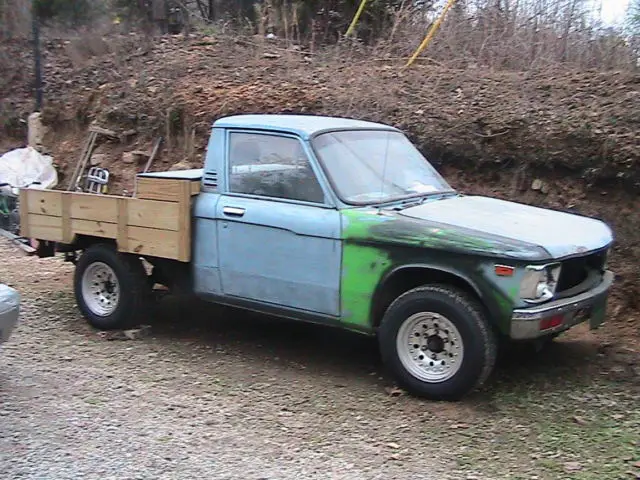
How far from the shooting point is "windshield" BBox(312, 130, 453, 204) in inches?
235

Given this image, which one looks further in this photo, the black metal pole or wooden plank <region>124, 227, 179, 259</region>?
the black metal pole

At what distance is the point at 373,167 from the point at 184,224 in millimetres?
1594

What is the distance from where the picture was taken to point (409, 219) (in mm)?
5516

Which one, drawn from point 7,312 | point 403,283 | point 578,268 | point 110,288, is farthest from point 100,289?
point 578,268

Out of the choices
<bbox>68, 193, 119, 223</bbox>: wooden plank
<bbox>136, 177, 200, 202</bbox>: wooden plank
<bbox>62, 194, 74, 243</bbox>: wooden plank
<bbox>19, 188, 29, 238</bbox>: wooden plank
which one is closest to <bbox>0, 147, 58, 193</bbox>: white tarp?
<bbox>19, 188, 29, 238</bbox>: wooden plank

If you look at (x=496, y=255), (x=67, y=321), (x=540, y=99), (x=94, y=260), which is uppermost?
(x=540, y=99)

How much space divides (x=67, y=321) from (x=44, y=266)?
2666 mm

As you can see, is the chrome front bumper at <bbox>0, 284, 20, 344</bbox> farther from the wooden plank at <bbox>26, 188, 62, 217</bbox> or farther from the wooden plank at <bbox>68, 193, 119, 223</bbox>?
the wooden plank at <bbox>26, 188, 62, 217</bbox>

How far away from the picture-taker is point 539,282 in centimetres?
507

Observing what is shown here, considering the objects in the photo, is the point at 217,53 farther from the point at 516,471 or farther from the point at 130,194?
the point at 516,471

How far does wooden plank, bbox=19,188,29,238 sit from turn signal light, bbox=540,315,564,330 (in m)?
4.94

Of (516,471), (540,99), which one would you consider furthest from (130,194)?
(516,471)

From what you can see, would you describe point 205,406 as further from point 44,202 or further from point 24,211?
point 24,211

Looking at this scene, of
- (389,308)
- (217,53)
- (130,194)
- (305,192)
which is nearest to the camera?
(389,308)
